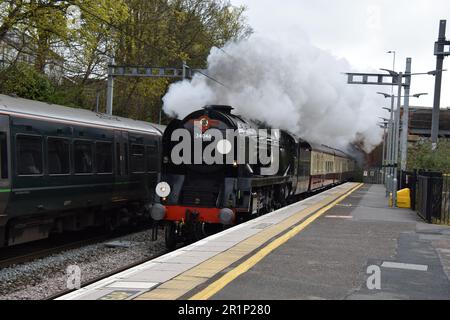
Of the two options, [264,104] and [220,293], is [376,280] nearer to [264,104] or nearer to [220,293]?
[220,293]

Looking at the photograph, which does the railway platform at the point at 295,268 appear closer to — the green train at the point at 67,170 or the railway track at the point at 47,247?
the green train at the point at 67,170

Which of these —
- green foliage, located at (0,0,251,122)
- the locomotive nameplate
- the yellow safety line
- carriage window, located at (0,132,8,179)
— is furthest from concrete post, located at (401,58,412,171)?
the locomotive nameplate

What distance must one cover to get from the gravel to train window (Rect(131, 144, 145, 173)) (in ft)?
7.22

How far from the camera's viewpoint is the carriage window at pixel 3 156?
9461 millimetres

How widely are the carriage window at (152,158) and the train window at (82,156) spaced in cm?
335

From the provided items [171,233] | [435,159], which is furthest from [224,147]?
[435,159]

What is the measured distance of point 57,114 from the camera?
11.6 meters

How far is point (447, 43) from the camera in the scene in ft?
87.6

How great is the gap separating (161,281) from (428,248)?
540 cm

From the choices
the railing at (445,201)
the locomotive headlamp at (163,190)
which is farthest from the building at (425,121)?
the locomotive headlamp at (163,190)

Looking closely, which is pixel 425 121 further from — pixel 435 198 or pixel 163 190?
pixel 163 190

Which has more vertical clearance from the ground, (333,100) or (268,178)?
(333,100)

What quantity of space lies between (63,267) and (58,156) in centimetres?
233
